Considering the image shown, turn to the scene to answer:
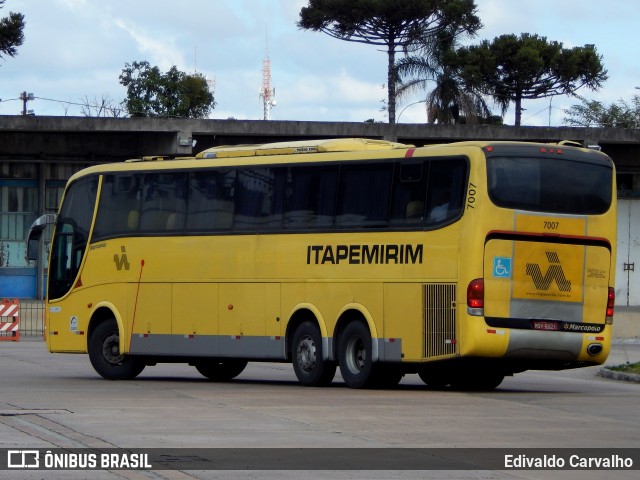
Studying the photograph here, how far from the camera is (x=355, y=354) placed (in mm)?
21938

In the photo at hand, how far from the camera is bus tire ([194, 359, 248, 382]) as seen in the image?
83.3 feet

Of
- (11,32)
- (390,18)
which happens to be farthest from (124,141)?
(390,18)

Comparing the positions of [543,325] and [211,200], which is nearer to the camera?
[543,325]

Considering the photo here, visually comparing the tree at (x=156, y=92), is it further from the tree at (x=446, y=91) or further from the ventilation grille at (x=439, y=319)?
the ventilation grille at (x=439, y=319)

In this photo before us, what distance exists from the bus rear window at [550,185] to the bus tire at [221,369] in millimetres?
6869

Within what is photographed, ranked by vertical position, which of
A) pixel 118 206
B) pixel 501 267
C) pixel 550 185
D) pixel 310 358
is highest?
pixel 550 185

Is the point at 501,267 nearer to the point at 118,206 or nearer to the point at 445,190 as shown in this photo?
the point at 445,190

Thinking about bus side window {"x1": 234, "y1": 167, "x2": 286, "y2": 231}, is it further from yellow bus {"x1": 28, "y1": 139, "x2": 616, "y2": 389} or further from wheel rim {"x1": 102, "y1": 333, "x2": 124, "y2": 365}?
wheel rim {"x1": 102, "y1": 333, "x2": 124, "y2": 365}

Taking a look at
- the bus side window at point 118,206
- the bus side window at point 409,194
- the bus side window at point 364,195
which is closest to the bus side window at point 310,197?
the bus side window at point 364,195

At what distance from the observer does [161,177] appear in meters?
24.6

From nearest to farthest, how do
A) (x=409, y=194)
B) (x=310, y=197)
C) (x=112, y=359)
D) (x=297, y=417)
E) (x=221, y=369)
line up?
(x=297, y=417), (x=409, y=194), (x=310, y=197), (x=112, y=359), (x=221, y=369)

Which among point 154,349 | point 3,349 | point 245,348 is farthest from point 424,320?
point 3,349

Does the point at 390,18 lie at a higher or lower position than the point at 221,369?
higher

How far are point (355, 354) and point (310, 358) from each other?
2.83 feet
